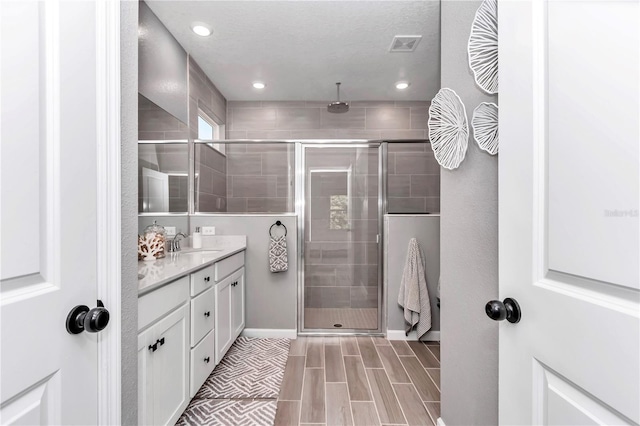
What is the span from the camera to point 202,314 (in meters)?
1.80

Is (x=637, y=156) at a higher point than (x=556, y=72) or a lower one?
lower

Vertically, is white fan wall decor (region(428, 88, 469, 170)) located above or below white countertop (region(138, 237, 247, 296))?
above

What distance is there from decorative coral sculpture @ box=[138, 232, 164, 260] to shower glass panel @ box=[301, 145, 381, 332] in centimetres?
134

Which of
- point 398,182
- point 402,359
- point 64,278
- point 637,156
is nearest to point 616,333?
point 637,156

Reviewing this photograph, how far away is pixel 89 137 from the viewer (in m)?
0.70

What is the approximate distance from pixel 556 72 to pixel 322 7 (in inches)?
73.7

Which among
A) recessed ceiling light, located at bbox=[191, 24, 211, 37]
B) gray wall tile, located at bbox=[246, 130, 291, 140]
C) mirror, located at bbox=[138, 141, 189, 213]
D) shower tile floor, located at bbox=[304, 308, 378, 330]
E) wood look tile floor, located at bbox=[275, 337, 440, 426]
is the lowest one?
wood look tile floor, located at bbox=[275, 337, 440, 426]

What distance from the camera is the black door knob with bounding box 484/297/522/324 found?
722mm

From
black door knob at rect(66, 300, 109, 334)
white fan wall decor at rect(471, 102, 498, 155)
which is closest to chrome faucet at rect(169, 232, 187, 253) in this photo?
black door knob at rect(66, 300, 109, 334)

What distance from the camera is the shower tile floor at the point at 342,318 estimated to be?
294 centimetres

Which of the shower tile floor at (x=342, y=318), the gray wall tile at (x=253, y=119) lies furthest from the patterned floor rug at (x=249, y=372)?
the gray wall tile at (x=253, y=119)

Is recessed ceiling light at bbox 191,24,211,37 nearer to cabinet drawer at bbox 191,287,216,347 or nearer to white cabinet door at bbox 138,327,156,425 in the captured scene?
cabinet drawer at bbox 191,287,216,347

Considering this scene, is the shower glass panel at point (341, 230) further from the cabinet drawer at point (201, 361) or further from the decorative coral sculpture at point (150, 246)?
the decorative coral sculpture at point (150, 246)

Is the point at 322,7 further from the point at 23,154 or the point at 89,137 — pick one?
the point at 23,154
